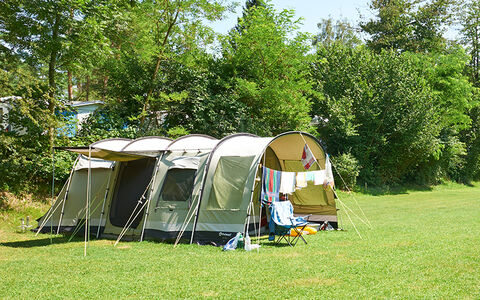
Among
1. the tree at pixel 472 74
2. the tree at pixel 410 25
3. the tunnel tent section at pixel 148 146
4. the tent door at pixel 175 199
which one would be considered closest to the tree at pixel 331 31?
the tree at pixel 410 25

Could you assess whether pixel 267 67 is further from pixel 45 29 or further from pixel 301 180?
pixel 301 180

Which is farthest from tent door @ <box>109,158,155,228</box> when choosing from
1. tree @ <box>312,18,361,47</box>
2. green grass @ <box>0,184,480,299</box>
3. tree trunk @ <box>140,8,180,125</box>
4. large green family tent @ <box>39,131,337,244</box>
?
tree @ <box>312,18,361,47</box>

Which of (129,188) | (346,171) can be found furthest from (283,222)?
(346,171)

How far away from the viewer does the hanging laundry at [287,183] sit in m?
9.06

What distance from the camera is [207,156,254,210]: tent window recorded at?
858 cm

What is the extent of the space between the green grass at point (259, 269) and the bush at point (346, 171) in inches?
490

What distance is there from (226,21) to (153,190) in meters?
10.2

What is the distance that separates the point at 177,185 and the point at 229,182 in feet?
3.63

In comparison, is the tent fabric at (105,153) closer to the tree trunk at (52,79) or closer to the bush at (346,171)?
the tree trunk at (52,79)

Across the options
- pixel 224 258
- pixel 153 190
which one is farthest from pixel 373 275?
pixel 153 190

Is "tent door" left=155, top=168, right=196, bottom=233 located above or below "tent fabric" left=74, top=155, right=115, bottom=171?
below

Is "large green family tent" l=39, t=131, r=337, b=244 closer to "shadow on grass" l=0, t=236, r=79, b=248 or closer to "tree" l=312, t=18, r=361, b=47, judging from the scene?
"shadow on grass" l=0, t=236, r=79, b=248

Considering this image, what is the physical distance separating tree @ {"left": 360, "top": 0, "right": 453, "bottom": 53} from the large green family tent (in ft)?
77.1

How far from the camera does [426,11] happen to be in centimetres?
Answer: 3073
